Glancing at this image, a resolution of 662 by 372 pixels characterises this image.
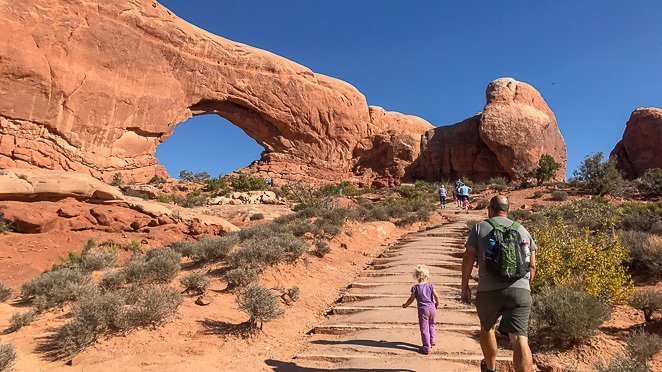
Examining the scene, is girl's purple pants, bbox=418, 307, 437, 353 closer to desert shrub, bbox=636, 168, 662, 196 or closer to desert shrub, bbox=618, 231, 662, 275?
desert shrub, bbox=618, 231, 662, 275

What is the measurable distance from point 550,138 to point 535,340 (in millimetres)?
39757

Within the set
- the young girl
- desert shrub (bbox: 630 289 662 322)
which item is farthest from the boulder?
desert shrub (bbox: 630 289 662 322)

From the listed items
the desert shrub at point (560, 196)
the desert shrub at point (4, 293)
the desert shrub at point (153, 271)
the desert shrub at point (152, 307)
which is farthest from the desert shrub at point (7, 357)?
the desert shrub at point (560, 196)

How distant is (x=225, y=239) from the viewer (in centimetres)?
905

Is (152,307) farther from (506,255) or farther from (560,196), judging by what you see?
(560,196)

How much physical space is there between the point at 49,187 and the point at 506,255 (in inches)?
545

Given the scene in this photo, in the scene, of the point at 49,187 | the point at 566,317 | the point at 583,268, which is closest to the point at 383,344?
the point at 566,317

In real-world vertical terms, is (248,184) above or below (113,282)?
above

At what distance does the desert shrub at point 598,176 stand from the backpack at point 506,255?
83.8 feet

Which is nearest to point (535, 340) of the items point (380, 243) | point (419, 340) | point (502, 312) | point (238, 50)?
point (419, 340)

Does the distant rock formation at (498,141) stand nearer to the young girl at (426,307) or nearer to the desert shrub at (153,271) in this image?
the young girl at (426,307)

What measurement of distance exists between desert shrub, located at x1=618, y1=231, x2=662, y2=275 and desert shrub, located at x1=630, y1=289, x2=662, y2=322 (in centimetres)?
184

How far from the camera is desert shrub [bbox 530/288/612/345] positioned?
437cm

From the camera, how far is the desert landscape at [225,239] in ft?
15.4
